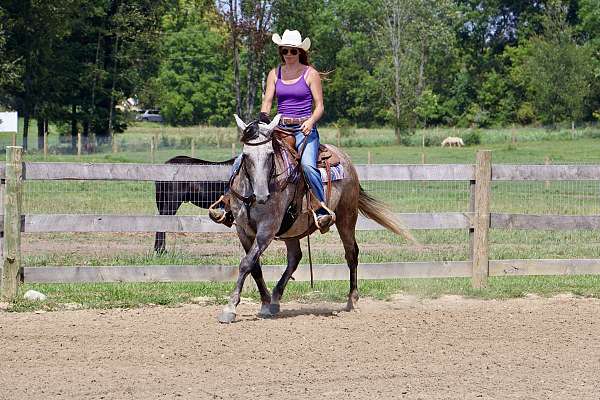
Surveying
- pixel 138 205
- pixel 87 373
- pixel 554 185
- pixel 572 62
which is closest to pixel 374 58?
pixel 572 62

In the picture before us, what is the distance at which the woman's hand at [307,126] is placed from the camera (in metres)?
9.70

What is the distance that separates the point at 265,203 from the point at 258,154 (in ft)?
1.67

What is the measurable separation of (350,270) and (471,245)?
197 cm

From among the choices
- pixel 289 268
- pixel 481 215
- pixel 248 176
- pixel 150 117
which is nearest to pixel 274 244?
pixel 481 215

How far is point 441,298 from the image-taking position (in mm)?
11625

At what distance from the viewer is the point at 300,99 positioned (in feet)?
32.2

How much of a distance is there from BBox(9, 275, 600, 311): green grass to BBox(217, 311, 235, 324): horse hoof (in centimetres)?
145

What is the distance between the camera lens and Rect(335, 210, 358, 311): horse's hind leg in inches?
416

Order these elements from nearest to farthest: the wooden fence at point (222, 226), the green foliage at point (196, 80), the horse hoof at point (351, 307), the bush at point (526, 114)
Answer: the horse hoof at point (351, 307) < the wooden fence at point (222, 226) < the bush at point (526, 114) < the green foliage at point (196, 80)

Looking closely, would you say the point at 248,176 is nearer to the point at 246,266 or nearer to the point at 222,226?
the point at 246,266

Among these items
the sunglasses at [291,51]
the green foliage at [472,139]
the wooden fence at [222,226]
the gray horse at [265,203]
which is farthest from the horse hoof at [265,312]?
the green foliage at [472,139]

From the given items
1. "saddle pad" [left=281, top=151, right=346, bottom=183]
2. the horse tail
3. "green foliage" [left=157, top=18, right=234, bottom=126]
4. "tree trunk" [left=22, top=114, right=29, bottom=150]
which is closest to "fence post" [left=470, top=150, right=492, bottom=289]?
the horse tail

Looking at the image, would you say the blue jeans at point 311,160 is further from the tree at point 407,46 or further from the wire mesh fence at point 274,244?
the tree at point 407,46

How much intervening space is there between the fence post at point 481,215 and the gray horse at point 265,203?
1974 mm
